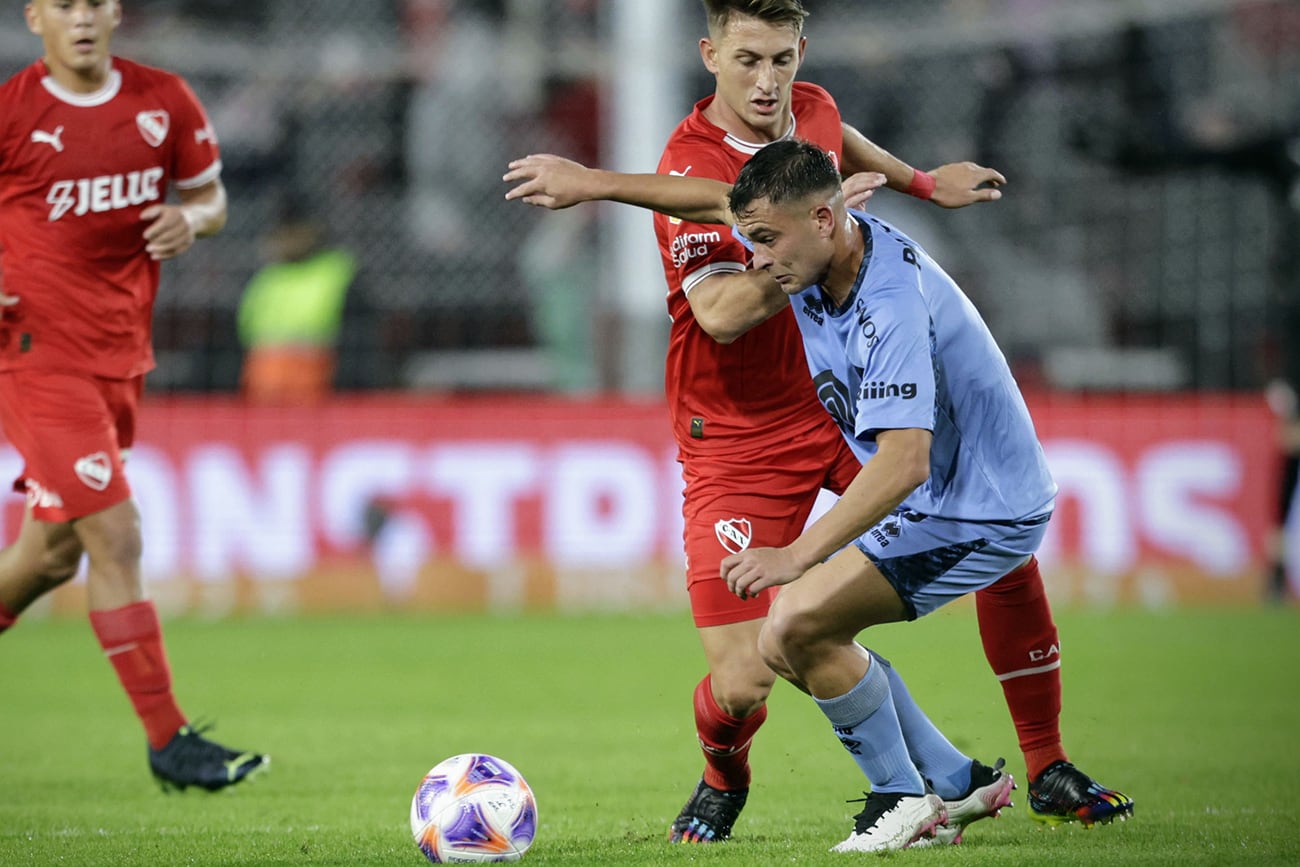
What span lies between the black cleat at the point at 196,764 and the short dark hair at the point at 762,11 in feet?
9.84

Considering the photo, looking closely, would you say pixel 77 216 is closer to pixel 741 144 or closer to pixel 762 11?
pixel 741 144

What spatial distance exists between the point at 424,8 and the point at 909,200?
4.32 m

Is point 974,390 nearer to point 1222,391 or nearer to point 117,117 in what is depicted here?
point 117,117

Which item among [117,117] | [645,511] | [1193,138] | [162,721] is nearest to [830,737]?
[162,721]

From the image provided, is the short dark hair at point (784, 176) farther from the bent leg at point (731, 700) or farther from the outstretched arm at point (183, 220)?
the outstretched arm at point (183, 220)

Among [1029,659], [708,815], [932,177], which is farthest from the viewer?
[932,177]

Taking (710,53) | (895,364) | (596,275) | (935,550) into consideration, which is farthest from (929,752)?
(596,275)

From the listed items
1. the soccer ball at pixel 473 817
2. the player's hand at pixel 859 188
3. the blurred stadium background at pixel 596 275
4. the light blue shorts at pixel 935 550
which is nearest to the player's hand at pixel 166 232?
the soccer ball at pixel 473 817

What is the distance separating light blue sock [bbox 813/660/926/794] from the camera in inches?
204

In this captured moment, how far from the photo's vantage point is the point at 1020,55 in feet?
50.3

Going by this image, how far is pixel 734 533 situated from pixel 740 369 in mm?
502

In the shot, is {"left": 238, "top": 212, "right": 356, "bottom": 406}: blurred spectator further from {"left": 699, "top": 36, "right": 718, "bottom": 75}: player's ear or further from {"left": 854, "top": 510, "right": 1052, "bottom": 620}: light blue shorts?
{"left": 854, "top": 510, "right": 1052, "bottom": 620}: light blue shorts

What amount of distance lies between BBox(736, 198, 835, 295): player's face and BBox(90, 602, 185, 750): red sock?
2.87 m

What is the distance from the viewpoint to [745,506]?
19.0 ft
